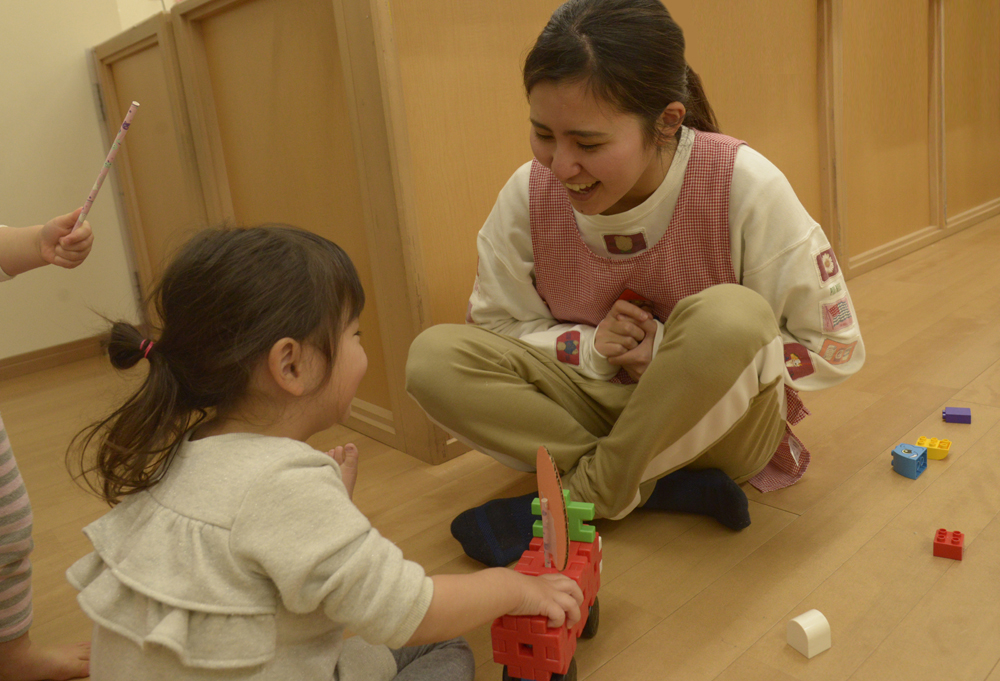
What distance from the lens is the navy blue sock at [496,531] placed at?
43.5 inches

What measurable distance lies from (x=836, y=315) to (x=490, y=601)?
66cm

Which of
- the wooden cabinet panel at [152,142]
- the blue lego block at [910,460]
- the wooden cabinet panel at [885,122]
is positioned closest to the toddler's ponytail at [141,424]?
the blue lego block at [910,460]

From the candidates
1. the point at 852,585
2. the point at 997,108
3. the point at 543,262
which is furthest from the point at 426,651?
the point at 997,108

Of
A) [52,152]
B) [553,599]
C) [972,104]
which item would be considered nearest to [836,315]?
[553,599]

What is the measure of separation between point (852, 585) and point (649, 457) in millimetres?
284

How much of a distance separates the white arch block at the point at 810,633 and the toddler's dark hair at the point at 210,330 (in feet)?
1.90

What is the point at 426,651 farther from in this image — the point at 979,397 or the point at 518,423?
the point at 979,397

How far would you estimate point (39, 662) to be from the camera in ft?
3.10

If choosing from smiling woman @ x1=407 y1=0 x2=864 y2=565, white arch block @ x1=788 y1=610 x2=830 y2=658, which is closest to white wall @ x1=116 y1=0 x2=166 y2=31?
smiling woman @ x1=407 y1=0 x2=864 y2=565

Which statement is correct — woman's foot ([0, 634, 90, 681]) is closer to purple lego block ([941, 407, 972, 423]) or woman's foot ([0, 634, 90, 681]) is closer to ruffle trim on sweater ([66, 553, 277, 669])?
ruffle trim on sweater ([66, 553, 277, 669])

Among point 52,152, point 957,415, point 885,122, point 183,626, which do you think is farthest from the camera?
point 885,122

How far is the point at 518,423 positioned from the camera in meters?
1.16

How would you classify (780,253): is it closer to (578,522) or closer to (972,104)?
(578,522)

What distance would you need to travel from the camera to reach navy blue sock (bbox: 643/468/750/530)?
1140 mm
